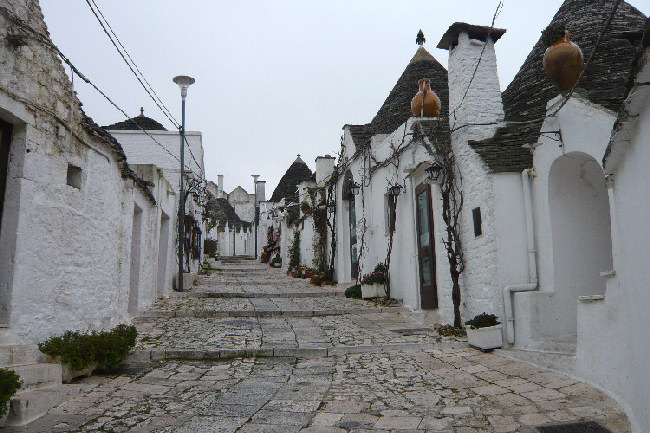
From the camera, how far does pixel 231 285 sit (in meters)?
15.6

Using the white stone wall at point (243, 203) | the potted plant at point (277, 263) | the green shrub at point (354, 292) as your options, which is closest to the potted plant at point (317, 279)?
the green shrub at point (354, 292)

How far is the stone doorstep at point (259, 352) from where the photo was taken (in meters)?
6.63

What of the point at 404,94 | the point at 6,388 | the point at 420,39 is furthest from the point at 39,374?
the point at 420,39

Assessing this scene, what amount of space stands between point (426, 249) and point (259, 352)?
4.22 metres

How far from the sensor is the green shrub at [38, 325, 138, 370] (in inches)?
201

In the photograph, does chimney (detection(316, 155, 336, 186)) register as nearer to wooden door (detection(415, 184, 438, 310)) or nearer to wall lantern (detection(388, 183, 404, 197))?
wall lantern (detection(388, 183, 404, 197))

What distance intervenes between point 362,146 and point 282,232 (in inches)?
534

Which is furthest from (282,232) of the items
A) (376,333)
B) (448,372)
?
(448,372)

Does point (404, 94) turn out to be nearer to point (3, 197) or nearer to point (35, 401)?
point (3, 197)

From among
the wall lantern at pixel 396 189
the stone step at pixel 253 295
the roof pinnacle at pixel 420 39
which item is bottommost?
the stone step at pixel 253 295

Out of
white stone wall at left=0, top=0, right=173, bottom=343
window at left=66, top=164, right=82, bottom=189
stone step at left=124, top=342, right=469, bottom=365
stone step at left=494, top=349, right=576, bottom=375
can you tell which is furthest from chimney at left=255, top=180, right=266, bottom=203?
stone step at left=494, top=349, right=576, bottom=375

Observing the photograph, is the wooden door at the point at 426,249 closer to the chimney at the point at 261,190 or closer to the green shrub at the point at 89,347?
the green shrub at the point at 89,347

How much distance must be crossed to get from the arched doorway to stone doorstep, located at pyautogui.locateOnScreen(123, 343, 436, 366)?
6.35ft

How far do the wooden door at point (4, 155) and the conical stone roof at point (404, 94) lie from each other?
10132 mm
